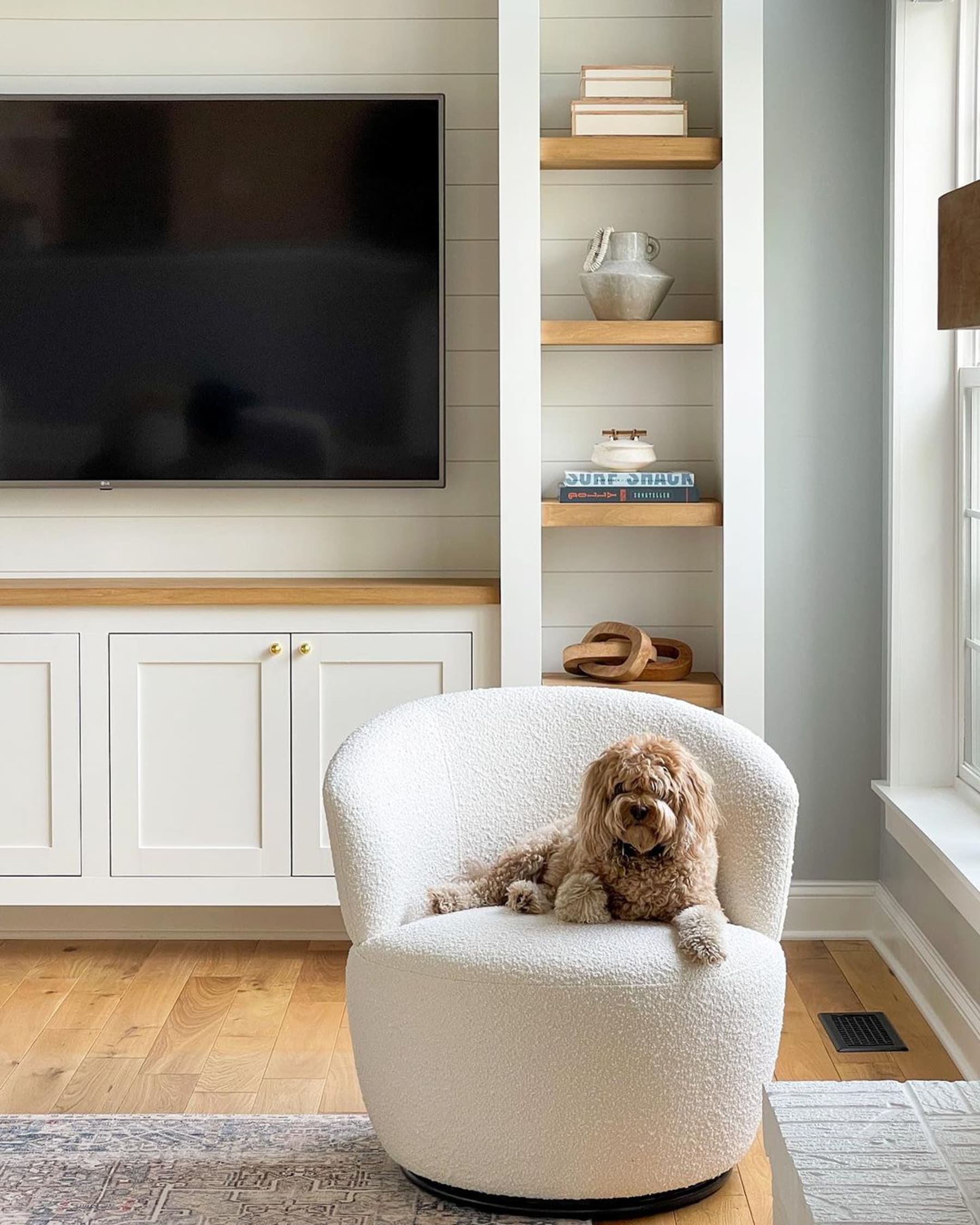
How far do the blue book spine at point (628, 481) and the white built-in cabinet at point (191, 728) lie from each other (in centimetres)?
37

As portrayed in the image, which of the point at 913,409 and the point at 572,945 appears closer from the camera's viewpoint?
the point at 572,945

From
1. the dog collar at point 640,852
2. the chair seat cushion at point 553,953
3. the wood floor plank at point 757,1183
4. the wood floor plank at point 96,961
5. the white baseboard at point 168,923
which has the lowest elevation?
the wood floor plank at point 757,1183

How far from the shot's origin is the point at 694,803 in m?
2.00

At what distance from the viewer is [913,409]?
3066mm

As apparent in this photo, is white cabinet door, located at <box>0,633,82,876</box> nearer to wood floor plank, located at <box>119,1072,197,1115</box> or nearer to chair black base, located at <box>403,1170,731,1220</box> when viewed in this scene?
wood floor plank, located at <box>119,1072,197,1115</box>

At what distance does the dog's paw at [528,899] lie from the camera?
212 cm

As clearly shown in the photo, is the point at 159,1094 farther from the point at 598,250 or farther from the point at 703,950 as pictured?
the point at 598,250

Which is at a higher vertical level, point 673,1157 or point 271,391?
point 271,391

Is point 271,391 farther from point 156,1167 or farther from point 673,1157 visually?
point 673,1157

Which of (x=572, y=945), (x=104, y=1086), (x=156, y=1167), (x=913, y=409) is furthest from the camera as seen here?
(x=913, y=409)

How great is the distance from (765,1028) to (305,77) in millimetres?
2530

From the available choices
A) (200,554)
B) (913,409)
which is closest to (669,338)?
(913,409)

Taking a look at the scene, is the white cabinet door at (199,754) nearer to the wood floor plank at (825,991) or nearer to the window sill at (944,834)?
the wood floor plank at (825,991)

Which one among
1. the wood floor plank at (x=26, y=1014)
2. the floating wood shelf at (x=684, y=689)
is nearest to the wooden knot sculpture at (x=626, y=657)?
the floating wood shelf at (x=684, y=689)
